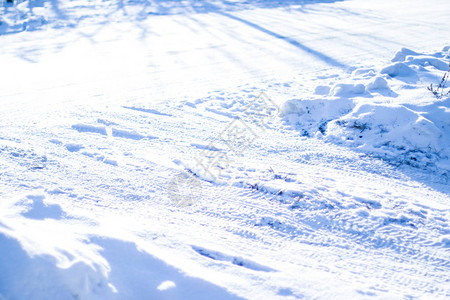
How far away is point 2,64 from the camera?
5.35 m

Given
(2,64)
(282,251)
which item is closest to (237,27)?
(2,64)

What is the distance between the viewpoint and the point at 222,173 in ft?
9.93

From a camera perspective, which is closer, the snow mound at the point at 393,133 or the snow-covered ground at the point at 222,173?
the snow-covered ground at the point at 222,173

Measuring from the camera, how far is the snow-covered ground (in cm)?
196

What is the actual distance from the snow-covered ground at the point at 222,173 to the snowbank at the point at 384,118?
0.06 feet

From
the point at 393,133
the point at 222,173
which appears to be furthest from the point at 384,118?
the point at 222,173

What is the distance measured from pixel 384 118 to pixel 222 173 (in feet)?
5.85

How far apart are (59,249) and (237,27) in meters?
6.87

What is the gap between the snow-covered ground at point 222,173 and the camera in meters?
1.96

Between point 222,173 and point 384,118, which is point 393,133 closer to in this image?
point 384,118

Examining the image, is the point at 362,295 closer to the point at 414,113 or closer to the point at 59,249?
the point at 59,249

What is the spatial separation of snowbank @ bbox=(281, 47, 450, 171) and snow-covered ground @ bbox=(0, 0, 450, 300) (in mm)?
17

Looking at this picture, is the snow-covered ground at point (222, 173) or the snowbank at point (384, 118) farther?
the snowbank at point (384, 118)

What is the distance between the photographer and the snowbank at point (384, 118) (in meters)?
3.32
